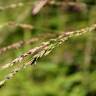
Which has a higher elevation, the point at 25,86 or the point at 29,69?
the point at 29,69

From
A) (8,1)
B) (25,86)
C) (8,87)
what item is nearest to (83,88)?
(25,86)

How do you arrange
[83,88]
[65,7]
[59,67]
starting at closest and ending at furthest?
[83,88] < [59,67] < [65,7]

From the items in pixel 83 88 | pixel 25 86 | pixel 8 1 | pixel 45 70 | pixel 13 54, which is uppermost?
pixel 8 1

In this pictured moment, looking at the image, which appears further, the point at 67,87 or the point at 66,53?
the point at 66,53

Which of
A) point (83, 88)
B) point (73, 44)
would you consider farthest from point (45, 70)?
point (83, 88)

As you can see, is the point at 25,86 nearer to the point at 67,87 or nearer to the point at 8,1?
the point at 67,87

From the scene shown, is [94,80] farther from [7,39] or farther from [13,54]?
[7,39]

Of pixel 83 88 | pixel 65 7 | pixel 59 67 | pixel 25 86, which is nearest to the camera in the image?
pixel 83 88
